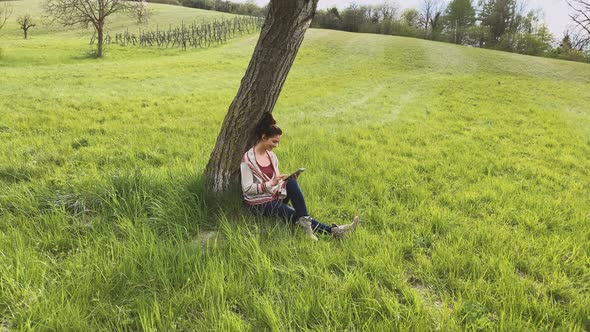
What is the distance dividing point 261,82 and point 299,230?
67.3 inches

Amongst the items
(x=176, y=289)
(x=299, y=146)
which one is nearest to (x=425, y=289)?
(x=176, y=289)

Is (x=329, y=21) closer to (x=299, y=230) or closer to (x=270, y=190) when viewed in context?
(x=270, y=190)

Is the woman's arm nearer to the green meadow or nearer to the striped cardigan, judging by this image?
the striped cardigan

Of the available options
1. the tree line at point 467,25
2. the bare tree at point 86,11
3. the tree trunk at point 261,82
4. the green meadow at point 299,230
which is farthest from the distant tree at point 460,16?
the tree trunk at point 261,82

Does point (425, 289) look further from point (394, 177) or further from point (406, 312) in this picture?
point (394, 177)

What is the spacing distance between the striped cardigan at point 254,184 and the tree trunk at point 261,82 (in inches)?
12.7

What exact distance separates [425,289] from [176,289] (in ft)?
6.69

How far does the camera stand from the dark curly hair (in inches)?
140

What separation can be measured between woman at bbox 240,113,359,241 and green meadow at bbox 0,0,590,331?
173mm

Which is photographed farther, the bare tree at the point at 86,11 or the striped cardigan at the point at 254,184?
the bare tree at the point at 86,11

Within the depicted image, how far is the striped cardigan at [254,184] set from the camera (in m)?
3.48

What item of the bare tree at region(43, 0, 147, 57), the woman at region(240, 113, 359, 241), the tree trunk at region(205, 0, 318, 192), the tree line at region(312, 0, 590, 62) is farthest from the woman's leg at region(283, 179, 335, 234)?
the tree line at region(312, 0, 590, 62)

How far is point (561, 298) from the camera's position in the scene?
8.81 ft

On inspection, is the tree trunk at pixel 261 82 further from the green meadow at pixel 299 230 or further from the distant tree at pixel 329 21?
the distant tree at pixel 329 21
